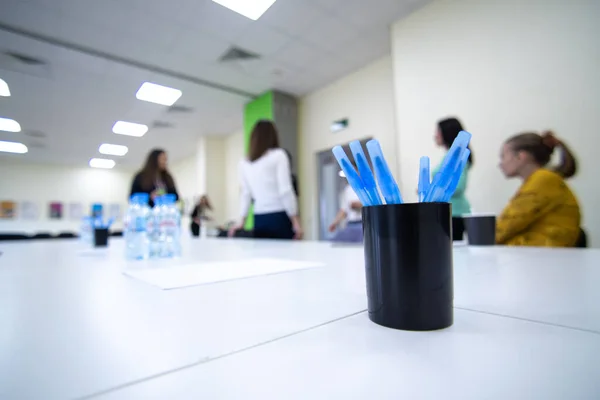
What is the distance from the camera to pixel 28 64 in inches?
17.7

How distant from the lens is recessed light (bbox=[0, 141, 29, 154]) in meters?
0.51

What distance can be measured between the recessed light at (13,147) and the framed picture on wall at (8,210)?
0.66 ft

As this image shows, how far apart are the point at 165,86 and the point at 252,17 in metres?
0.19

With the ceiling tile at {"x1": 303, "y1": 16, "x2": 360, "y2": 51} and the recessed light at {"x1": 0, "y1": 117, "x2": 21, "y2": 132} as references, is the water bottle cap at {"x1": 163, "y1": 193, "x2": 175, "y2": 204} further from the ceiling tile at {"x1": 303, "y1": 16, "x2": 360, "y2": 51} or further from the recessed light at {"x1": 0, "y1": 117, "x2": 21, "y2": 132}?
the ceiling tile at {"x1": 303, "y1": 16, "x2": 360, "y2": 51}

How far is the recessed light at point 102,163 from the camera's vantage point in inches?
23.3

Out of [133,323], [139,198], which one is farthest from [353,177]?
[139,198]

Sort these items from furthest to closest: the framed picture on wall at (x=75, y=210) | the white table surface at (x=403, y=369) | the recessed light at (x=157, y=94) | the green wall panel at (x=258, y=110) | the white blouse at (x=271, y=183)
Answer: the white blouse at (x=271, y=183) < the green wall panel at (x=258, y=110) < the framed picture on wall at (x=75, y=210) < the recessed light at (x=157, y=94) < the white table surface at (x=403, y=369)

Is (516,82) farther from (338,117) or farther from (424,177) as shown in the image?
(424,177)

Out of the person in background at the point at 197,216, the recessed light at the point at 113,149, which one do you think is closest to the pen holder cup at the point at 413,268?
the recessed light at the point at 113,149

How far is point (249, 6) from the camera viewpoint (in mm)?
472

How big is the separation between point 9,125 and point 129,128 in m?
0.17

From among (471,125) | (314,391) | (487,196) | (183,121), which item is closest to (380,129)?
(471,125)

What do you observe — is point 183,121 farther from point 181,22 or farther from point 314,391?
point 314,391

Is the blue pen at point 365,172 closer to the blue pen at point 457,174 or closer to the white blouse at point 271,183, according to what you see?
the blue pen at point 457,174
